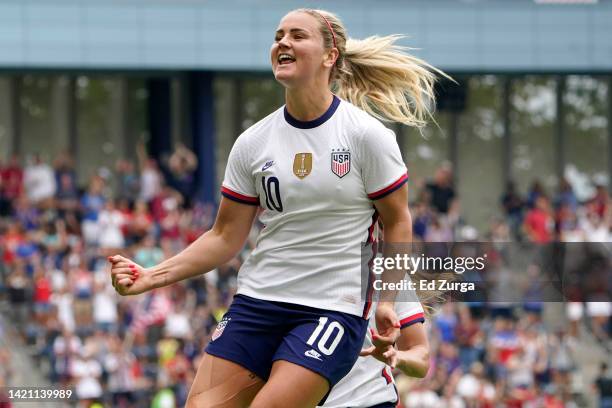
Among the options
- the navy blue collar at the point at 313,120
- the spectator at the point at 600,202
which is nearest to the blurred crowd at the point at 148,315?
the spectator at the point at 600,202

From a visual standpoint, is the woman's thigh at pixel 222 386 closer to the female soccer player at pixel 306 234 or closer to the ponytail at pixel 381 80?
the female soccer player at pixel 306 234

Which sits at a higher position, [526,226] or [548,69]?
[548,69]

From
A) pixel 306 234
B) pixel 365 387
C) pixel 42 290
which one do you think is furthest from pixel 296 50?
pixel 42 290

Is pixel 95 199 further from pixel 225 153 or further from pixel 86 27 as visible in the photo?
pixel 225 153

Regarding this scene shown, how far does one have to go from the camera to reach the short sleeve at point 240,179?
16.8 feet

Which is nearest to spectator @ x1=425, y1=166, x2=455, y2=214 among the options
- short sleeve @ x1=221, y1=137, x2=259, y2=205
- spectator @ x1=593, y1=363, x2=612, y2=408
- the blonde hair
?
spectator @ x1=593, y1=363, x2=612, y2=408

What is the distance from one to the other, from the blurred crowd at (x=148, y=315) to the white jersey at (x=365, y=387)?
22.1ft

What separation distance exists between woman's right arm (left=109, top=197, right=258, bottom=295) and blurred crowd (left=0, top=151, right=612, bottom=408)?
22.6ft

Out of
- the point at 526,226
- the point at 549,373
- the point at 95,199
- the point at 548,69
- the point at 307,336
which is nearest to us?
the point at 307,336

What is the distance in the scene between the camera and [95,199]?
16.4 metres

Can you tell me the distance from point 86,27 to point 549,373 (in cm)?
890

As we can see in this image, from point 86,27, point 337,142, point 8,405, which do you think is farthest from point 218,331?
point 86,27

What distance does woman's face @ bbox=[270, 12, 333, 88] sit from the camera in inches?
194

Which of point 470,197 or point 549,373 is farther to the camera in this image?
point 470,197
